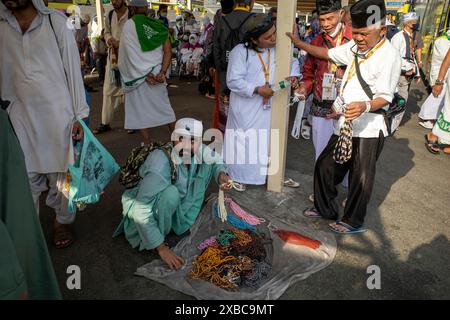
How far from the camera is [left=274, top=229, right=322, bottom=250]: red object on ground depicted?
2.85 metres

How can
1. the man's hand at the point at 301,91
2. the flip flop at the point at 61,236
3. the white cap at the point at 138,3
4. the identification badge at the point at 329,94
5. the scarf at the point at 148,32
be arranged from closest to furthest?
1. the flip flop at the point at 61,236
2. the identification badge at the point at 329,94
3. the man's hand at the point at 301,91
4. the scarf at the point at 148,32
5. the white cap at the point at 138,3

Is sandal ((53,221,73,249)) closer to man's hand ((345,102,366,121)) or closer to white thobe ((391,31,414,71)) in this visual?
man's hand ((345,102,366,121))

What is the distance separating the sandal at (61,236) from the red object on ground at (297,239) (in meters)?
1.68

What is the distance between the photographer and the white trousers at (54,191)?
2633 millimetres

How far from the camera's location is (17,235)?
131cm

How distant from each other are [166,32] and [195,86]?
5.94 metres

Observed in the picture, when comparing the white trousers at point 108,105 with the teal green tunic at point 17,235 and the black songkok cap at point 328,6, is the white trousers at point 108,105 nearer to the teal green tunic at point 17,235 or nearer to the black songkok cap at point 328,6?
the black songkok cap at point 328,6

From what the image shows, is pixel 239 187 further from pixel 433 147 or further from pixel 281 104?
pixel 433 147

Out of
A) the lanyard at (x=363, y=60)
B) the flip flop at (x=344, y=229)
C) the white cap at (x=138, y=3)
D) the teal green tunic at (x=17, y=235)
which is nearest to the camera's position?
the teal green tunic at (x=17, y=235)

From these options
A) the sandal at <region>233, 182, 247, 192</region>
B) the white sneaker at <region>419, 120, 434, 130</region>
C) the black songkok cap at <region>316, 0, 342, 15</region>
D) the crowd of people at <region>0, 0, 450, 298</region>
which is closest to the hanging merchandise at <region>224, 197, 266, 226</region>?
the crowd of people at <region>0, 0, 450, 298</region>

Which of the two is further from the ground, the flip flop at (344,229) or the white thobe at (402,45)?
the white thobe at (402,45)

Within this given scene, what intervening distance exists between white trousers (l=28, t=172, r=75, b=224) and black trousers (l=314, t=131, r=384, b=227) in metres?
2.11

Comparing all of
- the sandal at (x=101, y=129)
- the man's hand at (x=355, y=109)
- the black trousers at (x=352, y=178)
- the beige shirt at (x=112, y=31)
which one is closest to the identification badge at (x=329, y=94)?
the black trousers at (x=352, y=178)

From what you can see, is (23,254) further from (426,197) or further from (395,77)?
(426,197)
